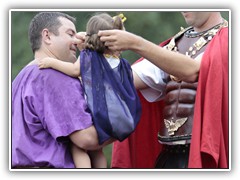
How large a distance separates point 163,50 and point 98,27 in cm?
35

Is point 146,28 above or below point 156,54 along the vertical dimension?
above

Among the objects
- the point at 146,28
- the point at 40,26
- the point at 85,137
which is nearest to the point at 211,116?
the point at 85,137

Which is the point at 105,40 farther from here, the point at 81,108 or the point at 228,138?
the point at 228,138

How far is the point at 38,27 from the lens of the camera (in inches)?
183

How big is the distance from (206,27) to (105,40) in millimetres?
739

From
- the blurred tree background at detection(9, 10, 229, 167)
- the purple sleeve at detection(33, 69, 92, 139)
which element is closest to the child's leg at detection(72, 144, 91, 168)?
the purple sleeve at detection(33, 69, 92, 139)

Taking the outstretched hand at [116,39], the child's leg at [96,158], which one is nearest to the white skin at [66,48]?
the child's leg at [96,158]

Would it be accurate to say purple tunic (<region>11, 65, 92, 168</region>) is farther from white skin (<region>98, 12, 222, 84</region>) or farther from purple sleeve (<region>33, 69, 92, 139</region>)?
white skin (<region>98, 12, 222, 84</region>)

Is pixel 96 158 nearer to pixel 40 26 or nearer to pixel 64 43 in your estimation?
pixel 64 43

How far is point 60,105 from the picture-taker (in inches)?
175

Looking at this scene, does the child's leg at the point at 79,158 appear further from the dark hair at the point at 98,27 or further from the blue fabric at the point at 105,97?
the dark hair at the point at 98,27
